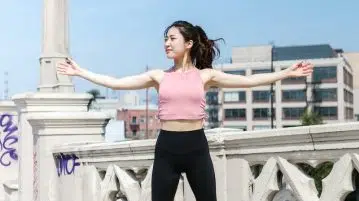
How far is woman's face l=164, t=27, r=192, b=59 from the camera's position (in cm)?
367

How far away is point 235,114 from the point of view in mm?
99562

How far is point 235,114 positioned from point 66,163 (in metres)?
93.3

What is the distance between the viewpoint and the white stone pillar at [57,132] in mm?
7113

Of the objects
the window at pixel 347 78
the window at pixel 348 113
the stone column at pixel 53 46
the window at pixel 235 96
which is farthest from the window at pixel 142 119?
the stone column at pixel 53 46

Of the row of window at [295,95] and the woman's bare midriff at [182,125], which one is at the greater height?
the row of window at [295,95]

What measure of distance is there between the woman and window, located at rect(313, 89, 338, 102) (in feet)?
301

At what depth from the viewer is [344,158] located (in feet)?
11.9

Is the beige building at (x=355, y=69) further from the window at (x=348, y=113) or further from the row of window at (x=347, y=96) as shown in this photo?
the row of window at (x=347, y=96)

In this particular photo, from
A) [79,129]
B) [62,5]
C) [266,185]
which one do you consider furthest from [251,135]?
[62,5]

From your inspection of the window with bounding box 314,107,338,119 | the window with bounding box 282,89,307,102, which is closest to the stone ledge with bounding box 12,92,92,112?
the window with bounding box 314,107,338,119

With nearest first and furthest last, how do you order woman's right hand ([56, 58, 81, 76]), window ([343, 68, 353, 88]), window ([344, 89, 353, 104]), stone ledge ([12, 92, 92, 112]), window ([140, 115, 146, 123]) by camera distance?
woman's right hand ([56, 58, 81, 76]) → stone ledge ([12, 92, 92, 112]) → window ([343, 68, 353, 88]) → window ([344, 89, 353, 104]) → window ([140, 115, 146, 123])

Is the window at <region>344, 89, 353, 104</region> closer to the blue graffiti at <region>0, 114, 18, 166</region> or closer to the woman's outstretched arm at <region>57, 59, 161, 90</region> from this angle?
the blue graffiti at <region>0, 114, 18, 166</region>

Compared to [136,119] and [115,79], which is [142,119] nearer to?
[136,119]

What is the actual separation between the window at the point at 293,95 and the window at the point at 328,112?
2.66 metres
